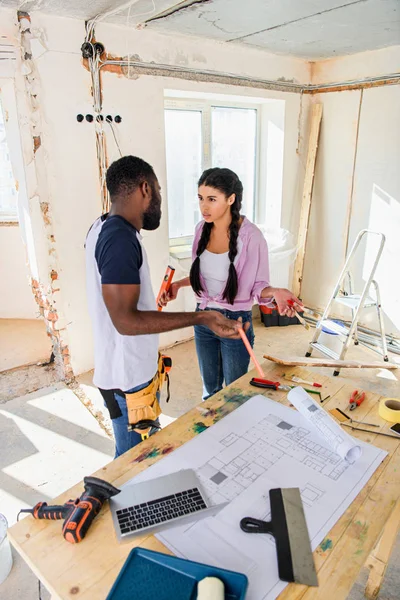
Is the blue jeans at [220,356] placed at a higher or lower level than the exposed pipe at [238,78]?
lower

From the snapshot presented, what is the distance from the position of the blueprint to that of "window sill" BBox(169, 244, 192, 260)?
2.27 m

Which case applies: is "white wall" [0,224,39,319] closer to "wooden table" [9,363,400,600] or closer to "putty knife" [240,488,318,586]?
"wooden table" [9,363,400,600]

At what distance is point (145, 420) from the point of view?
→ 1444mm

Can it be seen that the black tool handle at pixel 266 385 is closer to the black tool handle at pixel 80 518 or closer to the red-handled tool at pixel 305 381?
the red-handled tool at pixel 305 381

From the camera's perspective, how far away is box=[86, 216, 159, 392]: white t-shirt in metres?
1.32

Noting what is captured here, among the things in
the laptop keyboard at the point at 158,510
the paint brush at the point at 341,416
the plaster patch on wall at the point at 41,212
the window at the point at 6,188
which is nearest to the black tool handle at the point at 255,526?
the laptop keyboard at the point at 158,510

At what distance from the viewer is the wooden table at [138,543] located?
0.84m

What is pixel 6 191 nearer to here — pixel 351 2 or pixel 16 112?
pixel 16 112

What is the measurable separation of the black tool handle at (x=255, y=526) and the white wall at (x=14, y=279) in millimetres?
3408

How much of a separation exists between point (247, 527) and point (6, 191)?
389 centimetres

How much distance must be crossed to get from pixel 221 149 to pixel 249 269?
8.08ft

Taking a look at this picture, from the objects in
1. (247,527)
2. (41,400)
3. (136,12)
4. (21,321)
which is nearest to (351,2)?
(136,12)

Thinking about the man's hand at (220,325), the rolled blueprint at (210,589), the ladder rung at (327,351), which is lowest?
the ladder rung at (327,351)

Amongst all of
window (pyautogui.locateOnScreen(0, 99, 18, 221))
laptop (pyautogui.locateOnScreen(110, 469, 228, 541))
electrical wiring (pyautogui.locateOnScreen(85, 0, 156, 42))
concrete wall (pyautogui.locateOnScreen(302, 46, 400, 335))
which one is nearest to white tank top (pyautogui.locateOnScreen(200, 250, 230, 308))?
laptop (pyautogui.locateOnScreen(110, 469, 228, 541))
